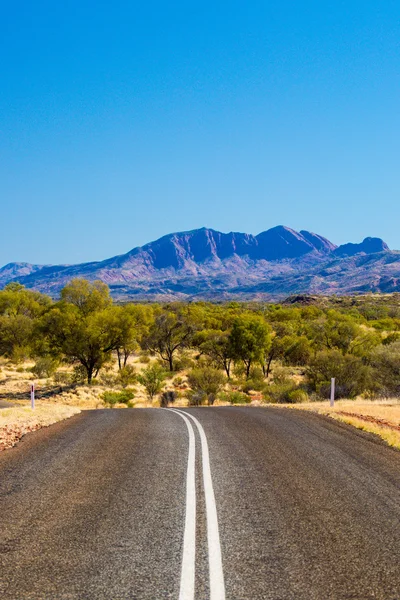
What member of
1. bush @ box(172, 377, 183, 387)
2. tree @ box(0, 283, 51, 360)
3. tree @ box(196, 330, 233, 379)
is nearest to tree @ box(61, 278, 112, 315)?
tree @ box(0, 283, 51, 360)

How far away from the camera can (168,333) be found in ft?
179

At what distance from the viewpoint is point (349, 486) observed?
6934 mm

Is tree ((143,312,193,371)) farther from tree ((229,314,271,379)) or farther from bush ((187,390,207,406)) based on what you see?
bush ((187,390,207,406))

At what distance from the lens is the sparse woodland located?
31.9 m

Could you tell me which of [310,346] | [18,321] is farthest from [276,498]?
[18,321]

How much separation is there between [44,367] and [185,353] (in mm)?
21947

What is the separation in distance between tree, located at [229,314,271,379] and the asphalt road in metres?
35.9

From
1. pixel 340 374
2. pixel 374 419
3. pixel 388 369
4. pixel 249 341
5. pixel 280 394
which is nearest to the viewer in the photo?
pixel 374 419

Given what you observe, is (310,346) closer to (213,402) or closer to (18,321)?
(213,402)

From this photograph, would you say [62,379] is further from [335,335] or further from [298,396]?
[335,335]

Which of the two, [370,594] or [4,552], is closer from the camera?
[370,594]

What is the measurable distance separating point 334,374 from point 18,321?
3508 cm

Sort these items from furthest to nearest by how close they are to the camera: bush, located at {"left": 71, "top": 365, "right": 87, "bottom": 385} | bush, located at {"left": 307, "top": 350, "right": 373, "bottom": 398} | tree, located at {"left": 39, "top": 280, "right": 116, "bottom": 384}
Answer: bush, located at {"left": 71, "top": 365, "right": 87, "bottom": 385} < tree, located at {"left": 39, "top": 280, "right": 116, "bottom": 384} < bush, located at {"left": 307, "top": 350, "right": 373, "bottom": 398}

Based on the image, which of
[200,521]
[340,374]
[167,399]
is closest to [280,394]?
[340,374]
